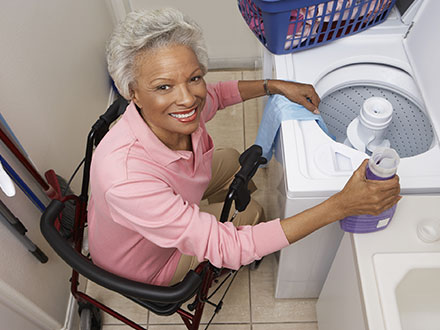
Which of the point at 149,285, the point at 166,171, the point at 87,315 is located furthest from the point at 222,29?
the point at 149,285

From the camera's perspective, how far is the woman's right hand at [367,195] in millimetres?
928

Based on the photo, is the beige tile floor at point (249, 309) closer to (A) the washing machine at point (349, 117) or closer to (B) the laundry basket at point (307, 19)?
(A) the washing machine at point (349, 117)

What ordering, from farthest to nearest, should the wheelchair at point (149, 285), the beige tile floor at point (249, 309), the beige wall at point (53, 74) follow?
1. the beige tile floor at point (249, 309)
2. the beige wall at point (53, 74)
3. the wheelchair at point (149, 285)

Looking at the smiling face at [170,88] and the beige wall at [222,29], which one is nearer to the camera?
the smiling face at [170,88]

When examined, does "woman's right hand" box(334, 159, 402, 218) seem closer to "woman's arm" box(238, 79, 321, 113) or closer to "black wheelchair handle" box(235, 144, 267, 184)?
"black wheelchair handle" box(235, 144, 267, 184)

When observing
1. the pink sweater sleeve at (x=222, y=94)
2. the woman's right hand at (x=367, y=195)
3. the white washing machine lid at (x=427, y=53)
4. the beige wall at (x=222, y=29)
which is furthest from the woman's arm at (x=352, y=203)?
the beige wall at (x=222, y=29)

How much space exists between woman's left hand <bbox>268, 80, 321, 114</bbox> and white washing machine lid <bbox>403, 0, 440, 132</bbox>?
0.34 meters

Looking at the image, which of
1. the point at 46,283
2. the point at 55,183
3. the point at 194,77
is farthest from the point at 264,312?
the point at 194,77

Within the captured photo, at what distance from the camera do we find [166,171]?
1.10m

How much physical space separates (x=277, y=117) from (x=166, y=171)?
1.43ft

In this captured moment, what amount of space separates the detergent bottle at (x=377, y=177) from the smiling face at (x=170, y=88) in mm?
441

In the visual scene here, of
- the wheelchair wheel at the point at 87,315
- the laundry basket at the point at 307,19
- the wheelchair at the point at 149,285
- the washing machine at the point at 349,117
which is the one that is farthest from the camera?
the wheelchair wheel at the point at 87,315

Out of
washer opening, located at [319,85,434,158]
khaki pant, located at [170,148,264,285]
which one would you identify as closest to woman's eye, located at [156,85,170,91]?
khaki pant, located at [170,148,264,285]

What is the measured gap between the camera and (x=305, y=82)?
4.56 feet
